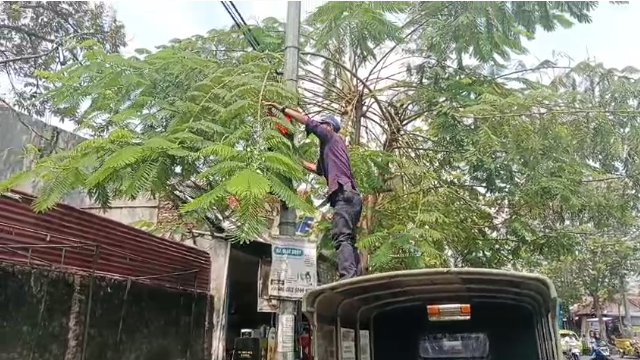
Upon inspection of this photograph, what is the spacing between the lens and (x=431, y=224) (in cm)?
689

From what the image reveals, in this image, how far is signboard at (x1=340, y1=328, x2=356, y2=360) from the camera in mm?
5336

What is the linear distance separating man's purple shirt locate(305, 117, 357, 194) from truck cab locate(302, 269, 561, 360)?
37.3 inches

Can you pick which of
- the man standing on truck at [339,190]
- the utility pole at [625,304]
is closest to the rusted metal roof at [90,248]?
the man standing on truck at [339,190]

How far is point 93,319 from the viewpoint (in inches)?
305

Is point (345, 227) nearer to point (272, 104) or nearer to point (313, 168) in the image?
point (313, 168)

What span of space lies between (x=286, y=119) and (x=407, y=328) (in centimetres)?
267

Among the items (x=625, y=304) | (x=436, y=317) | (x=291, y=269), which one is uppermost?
(x=625, y=304)

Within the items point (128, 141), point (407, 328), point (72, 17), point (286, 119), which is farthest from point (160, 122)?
point (72, 17)

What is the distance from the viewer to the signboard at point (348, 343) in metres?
5.34

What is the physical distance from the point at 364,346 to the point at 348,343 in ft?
1.86

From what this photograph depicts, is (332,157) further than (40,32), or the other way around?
(40,32)

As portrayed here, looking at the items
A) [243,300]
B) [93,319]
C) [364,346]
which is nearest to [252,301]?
[243,300]

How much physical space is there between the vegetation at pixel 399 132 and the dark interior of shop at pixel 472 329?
2.06 ft

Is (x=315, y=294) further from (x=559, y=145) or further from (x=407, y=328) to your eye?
(x=559, y=145)
